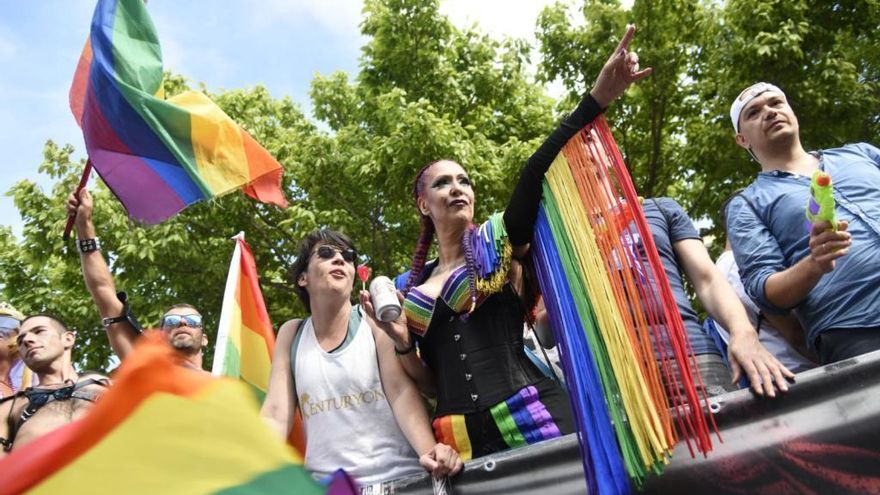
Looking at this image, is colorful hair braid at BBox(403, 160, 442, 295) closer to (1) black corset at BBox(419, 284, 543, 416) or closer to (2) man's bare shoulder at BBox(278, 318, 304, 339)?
(1) black corset at BBox(419, 284, 543, 416)

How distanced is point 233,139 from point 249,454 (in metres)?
3.21

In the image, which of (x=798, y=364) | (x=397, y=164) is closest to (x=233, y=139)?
(x=798, y=364)

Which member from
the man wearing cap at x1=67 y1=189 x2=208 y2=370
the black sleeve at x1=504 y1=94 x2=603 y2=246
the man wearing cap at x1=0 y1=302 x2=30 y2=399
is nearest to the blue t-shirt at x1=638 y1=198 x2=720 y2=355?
the black sleeve at x1=504 y1=94 x2=603 y2=246

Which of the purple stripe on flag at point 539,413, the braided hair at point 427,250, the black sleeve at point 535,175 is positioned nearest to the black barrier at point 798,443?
the purple stripe on flag at point 539,413

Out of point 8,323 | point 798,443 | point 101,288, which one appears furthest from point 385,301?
point 8,323

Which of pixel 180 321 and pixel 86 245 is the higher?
pixel 86 245

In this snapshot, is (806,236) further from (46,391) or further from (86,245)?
(46,391)

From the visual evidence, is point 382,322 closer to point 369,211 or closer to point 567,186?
point 567,186

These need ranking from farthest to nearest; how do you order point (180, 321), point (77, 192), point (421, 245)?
point (180, 321) < point (77, 192) < point (421, 245)

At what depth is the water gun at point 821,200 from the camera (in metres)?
2.07

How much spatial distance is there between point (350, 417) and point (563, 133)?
1.33 m

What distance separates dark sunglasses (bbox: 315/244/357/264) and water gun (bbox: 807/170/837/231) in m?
1.90

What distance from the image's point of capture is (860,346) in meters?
2.36

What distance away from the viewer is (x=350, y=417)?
294 cm
